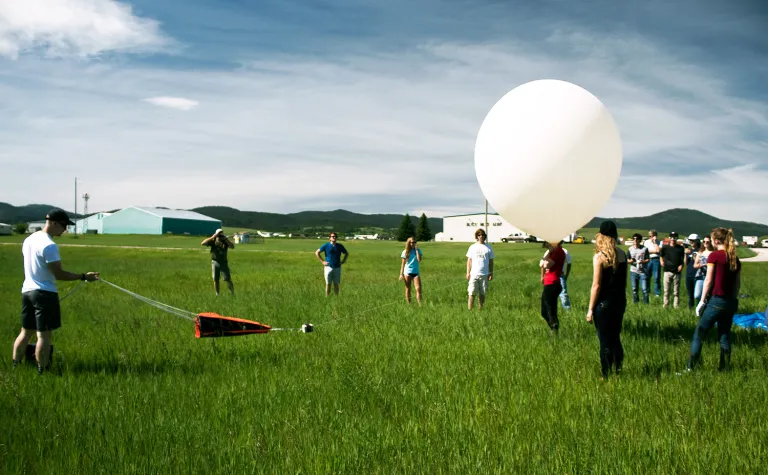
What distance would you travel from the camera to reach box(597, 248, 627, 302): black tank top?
6.07 metres

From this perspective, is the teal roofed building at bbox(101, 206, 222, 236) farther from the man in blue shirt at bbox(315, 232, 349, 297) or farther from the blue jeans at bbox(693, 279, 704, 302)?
the blue jeans at bbox(693, 279, 704, 302)

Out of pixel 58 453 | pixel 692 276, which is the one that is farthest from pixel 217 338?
pixel 692 276

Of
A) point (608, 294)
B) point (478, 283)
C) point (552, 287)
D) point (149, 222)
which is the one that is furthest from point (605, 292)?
point (149, 222)

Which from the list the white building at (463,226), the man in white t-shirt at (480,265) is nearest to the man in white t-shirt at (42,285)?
the man in white t-shirt at (480,265)

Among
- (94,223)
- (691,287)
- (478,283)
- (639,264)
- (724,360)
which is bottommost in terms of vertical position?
(724,360)

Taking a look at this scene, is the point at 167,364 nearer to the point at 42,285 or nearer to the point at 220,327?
the point at 220,327

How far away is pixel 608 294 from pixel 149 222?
455 feet

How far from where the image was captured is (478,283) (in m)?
11.8

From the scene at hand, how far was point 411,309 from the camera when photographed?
1182cm

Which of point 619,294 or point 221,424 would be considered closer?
point 221,424

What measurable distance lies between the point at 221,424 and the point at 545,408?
3.05m

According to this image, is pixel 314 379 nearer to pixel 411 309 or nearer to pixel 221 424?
pixel 221 424

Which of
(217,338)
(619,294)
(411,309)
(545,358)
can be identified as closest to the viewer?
(619,294)

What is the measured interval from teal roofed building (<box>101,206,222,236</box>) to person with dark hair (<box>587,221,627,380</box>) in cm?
13331
